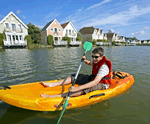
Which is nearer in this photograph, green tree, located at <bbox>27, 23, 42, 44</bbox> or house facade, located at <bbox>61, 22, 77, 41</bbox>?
green tree, located at <bbox>27, 23, 42, 44</bbox>

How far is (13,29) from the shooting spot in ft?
72.3

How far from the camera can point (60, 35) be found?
2855cm

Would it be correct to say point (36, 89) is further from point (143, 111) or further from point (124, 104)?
point (143, 111)

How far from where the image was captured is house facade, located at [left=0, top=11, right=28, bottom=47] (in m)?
20.3

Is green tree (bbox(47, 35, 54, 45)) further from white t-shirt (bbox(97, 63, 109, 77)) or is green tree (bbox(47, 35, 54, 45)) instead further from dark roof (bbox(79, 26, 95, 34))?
white t-shirt (bbox(97, 63, 109, 77))

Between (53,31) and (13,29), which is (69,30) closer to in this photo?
(53,31)

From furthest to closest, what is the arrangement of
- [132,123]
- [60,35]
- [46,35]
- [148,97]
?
[60,35] → [46,35] → [148,97] → [132,123]

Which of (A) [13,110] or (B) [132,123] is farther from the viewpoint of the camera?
(A) [13,110]

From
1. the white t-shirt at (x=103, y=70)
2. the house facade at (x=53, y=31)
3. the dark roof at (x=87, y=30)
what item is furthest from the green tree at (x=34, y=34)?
the white t-shirt at (x=103, y=70)

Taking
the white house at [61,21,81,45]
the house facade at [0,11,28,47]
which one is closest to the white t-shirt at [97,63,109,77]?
the house facade at [0,11,28,47]

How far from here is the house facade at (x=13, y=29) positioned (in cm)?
2031

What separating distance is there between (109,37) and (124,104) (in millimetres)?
55008

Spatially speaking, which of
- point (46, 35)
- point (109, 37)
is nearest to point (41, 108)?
point (46, 35)

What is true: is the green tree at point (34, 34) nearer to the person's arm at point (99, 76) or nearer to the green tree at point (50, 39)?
the green tree at point (50, 39)
